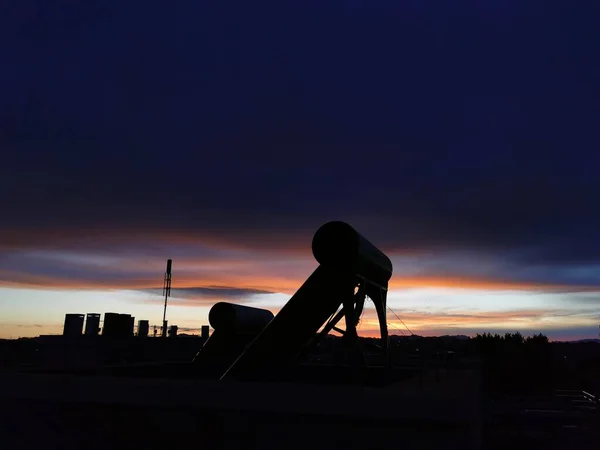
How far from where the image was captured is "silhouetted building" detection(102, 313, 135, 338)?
34.6 meters

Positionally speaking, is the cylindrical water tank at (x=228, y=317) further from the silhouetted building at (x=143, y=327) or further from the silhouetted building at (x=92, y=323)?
the silhouetted building at (x=143, y=327)

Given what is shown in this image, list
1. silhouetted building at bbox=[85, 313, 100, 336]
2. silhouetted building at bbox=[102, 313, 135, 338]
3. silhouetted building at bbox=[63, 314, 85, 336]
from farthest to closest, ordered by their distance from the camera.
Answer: silhouetted building at bbox=[85, 313, 100, 336] → silhouetted building at bbox=[102, 313, 135, 338] → silhouetted building at bbox=[63, 314, 85, 336]

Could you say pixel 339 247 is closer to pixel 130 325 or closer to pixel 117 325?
pixel 117 325

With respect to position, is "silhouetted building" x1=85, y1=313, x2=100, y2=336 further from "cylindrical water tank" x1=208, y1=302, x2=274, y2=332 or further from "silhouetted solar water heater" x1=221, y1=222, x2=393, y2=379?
"silhouetted solar water heater" x1=221, y1=222, x2=393, y2=379

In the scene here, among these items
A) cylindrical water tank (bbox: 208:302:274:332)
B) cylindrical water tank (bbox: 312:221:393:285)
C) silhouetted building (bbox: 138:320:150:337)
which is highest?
cylindrical water tank (bbox: 312:221:393:285)

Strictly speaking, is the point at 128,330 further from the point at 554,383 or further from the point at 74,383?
the point at 554,383

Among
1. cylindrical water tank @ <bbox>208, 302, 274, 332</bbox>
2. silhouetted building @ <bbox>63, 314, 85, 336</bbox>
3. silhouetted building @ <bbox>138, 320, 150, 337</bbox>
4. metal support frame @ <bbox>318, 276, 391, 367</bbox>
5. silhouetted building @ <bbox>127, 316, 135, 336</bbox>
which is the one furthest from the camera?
silhouetted building @ <bbox>138, 320, 150, 337</bbox>

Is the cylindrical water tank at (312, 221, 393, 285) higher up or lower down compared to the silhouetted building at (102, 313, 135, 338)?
higher up

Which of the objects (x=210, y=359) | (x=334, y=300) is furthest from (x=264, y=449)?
(x=210, y=359)

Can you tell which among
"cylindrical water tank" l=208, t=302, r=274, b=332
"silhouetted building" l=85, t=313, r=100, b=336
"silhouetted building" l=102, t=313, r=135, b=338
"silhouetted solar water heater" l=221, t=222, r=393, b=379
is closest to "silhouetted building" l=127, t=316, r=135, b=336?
"silhouetted building" l=102, t=313, r=135, b=338

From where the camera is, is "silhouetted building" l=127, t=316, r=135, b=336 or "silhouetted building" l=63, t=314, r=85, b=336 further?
"silhouetted building" l=127, t=316, r=135, b=336

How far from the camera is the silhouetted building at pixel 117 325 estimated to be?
114ft

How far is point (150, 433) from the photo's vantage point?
384 inches

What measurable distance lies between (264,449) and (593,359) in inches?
2873
